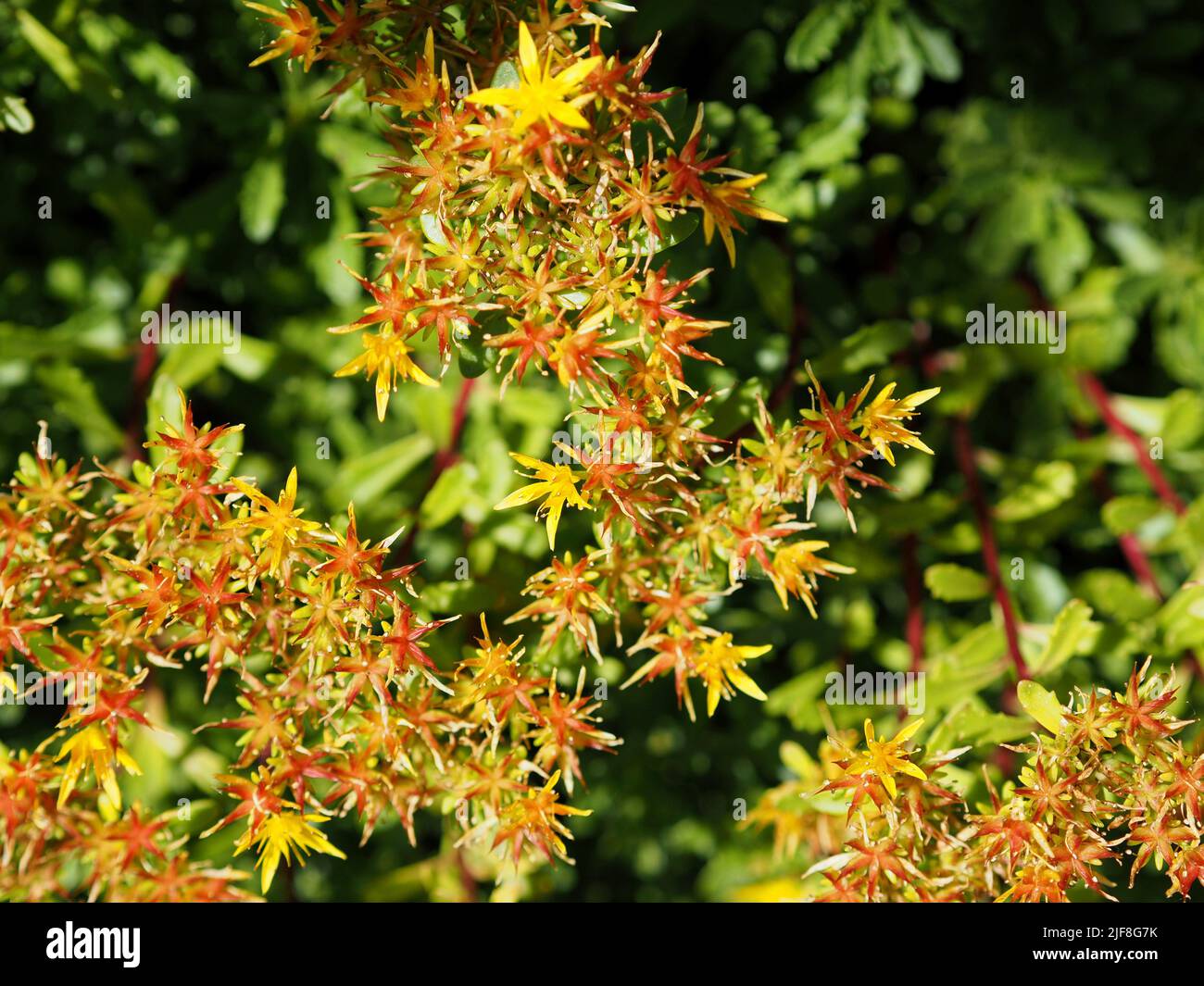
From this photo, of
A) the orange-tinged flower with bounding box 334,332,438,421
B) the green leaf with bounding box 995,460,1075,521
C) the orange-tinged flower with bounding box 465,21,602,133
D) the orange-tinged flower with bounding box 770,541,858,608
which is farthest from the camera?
the green leaf with bounding box 995,460,1075,521

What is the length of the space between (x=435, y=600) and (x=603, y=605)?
0.26 meters

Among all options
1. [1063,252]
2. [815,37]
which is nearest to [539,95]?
[815,37]

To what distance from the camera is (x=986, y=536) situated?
1531 millimetres

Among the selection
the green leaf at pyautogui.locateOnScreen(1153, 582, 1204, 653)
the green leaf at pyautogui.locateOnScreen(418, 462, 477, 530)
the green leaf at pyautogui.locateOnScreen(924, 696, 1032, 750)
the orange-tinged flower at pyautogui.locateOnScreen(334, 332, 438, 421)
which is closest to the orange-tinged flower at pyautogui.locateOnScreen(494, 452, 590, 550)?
the orange-tinged flower at pyautogui.locateOnScreen(334, 332, 438, 421)

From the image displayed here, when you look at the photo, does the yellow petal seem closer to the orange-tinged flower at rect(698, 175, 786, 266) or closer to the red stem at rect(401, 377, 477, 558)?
the orange-tinged flower at rect(698, 175, 786, 266)

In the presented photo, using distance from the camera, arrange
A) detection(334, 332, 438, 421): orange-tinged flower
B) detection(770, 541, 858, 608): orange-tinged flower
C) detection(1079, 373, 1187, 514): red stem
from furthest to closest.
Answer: detection(1079, 373, 1187, 514): red stem
detection(770, 541, 858, 608): orange-tinged flower
detection(334, 332, 438, 421): orange-tinged flower

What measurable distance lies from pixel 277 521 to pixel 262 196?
69cm

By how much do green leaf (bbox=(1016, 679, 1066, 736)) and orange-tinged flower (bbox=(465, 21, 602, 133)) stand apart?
0.78 metres

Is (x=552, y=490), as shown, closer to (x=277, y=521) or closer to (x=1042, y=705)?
(x=277, y=521)

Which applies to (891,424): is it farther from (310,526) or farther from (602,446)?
(310,526)

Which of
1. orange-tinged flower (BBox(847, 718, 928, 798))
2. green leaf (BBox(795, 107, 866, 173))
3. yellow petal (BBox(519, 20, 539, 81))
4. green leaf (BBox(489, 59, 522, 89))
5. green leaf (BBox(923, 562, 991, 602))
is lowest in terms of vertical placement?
orange-tinged flower (BBox(847, 718, 928, 798))

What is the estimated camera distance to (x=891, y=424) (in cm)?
104

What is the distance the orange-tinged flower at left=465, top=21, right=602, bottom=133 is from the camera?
886 millimetres
